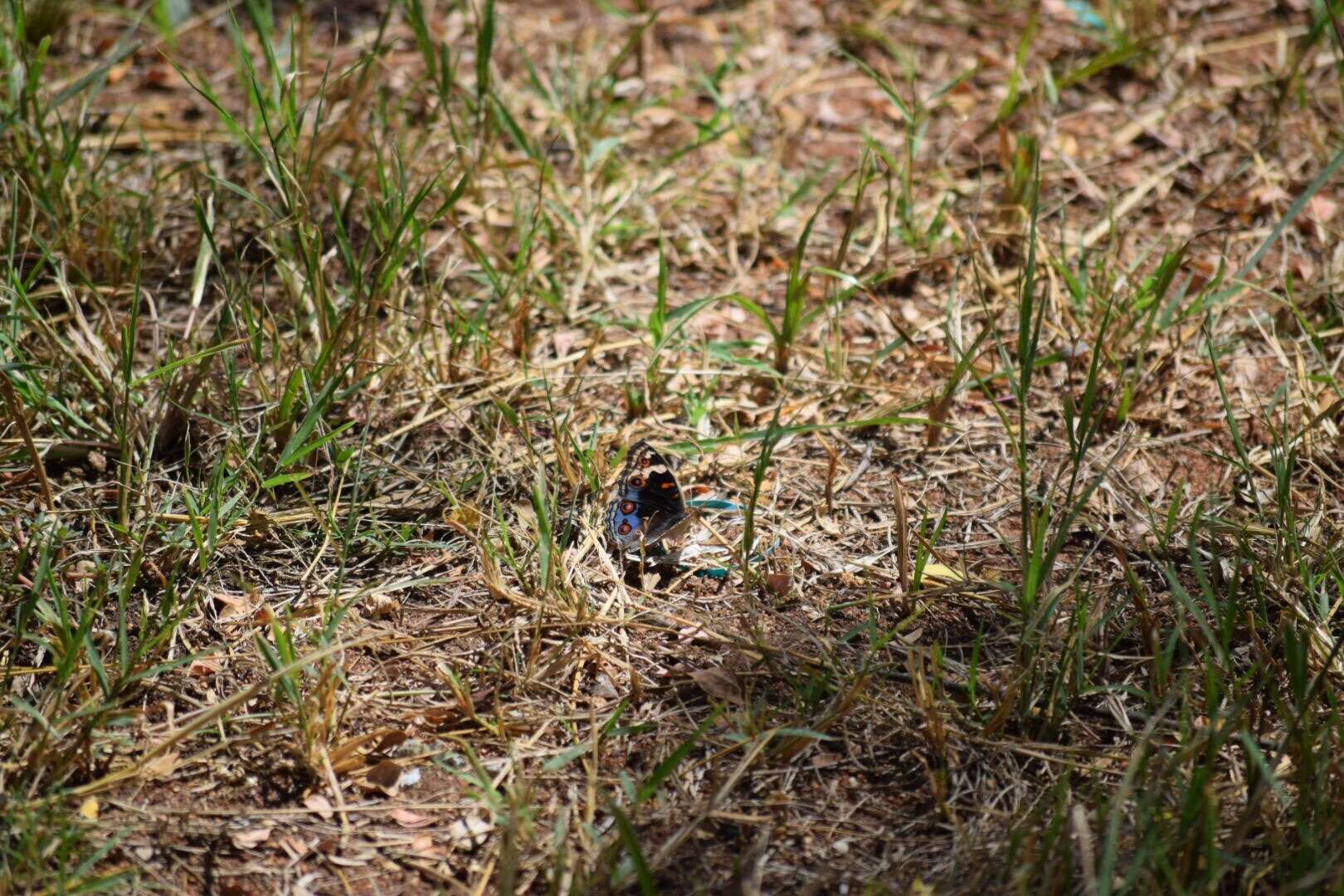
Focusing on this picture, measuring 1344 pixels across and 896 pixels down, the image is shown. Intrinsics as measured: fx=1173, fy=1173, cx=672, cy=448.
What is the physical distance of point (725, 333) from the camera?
9.21ft

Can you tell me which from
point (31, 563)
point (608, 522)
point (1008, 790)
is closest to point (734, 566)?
point (608, 522)

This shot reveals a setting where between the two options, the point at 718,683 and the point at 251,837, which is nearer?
the point at 251,837

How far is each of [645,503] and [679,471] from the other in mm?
265

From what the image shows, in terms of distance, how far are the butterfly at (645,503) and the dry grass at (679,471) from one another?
0.29 feet

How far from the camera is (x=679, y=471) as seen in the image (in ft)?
7.91

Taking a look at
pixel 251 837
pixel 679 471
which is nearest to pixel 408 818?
pixel 251 837

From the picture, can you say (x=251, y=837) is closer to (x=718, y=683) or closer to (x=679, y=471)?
(x=718, y=683)

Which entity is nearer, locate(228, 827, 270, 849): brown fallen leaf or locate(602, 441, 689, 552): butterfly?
locate(228, 827, 270, 849): brown fallen leaf

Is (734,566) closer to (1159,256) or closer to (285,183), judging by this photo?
(285,183)

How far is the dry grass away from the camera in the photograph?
68.1 inches

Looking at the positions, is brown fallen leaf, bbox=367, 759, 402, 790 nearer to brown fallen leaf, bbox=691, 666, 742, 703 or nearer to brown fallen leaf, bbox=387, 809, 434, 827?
brown fallen leaf, bbox=387, 809, 434, 827

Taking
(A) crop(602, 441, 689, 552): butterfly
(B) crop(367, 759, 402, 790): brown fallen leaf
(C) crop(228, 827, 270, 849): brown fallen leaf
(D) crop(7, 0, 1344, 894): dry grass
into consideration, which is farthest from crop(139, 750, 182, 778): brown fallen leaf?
(A) crop(602, 441, 689, 552): butterfly

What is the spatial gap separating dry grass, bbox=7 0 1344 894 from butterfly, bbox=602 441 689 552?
9cm

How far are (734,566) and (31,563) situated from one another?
1.26 m
